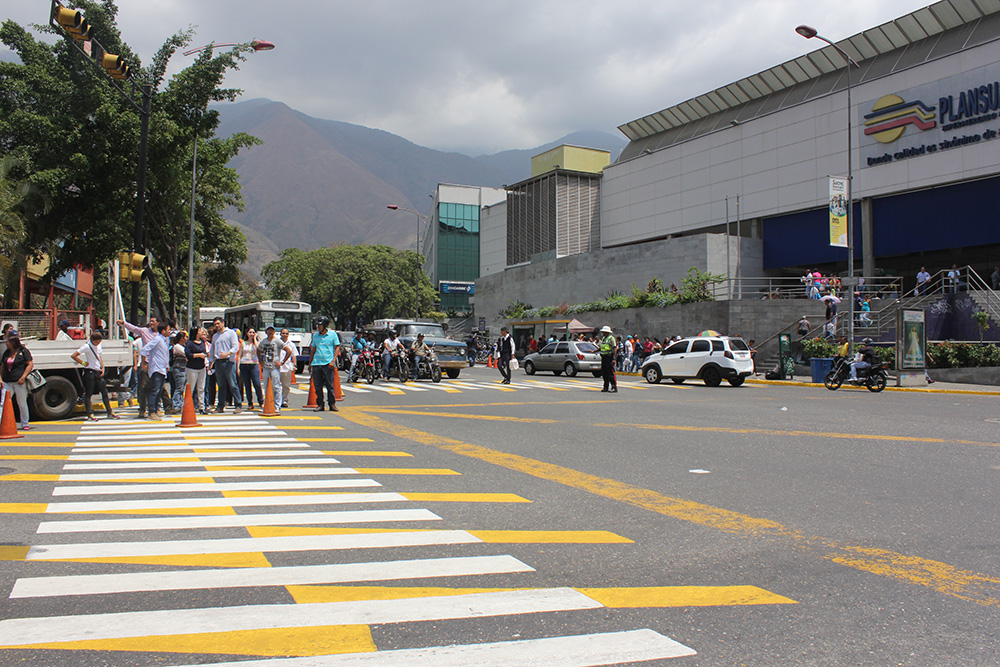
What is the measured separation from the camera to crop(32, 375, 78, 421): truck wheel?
13555mm

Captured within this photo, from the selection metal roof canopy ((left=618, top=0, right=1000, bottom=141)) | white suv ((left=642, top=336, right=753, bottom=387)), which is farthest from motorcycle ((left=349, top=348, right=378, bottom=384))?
metal roof canopy ((left=618, top=0, right=1000, bottom=141))

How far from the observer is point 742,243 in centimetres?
4656

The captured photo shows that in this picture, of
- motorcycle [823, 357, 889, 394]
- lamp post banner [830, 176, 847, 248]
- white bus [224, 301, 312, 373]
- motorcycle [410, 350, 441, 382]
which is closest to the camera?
motorcycle [823, 357, 889, 394]

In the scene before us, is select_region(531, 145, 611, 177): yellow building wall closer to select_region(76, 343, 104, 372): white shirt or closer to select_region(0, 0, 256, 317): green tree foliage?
select_region(0, 0, 256, 317): green tree foliage

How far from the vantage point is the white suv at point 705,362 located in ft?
82.6

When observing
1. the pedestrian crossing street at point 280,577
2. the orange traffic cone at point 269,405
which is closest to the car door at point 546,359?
the orange traffic cone at point 269,405

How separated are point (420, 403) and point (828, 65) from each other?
124 ft

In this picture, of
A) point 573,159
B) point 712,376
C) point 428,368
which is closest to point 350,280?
point 573,159

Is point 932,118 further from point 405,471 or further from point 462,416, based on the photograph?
point 405,471

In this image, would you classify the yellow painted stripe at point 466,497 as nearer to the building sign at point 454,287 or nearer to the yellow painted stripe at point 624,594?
the yellow painted stripe at point 624,594

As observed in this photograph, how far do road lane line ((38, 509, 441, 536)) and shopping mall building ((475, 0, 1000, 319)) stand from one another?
2759cm

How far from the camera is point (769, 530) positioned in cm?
580

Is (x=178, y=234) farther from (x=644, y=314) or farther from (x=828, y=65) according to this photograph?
(x=828, y=65)

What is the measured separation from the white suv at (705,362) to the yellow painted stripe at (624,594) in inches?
849
